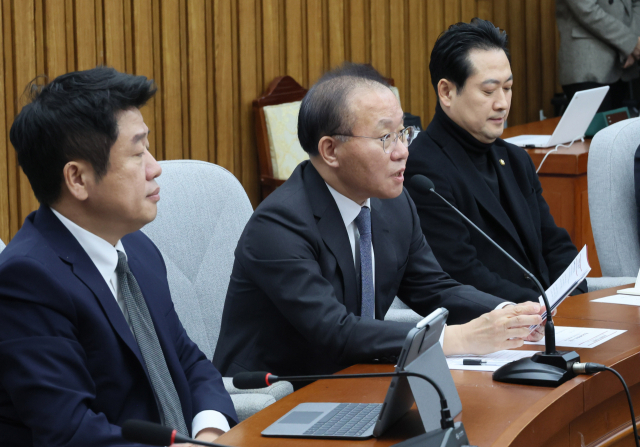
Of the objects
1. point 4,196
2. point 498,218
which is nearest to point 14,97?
point 4,196

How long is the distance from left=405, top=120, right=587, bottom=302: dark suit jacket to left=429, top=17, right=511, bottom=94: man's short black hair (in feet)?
0.54

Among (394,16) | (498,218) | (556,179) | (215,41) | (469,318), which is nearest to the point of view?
(469,318)

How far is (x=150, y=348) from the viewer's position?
1540mm

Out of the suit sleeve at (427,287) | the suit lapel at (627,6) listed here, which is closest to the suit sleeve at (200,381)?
the suit sleeve at (427,287)

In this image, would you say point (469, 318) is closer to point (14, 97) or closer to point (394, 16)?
point (14, 97)

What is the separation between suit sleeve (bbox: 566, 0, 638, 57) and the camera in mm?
5434

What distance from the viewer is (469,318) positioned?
2.08m

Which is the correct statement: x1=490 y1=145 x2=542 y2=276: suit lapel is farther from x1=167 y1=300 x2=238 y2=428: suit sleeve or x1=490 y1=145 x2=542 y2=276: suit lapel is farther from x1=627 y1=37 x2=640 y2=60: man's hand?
x1=627 y1=37 x2=640 y2=60: man's hand

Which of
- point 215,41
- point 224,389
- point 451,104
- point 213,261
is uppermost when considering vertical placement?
point 215,41

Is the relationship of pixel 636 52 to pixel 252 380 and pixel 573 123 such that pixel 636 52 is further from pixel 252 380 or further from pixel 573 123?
pixel 252 380

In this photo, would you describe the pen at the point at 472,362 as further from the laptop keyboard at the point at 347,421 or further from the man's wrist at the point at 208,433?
the man's wrist at the point at 208,433

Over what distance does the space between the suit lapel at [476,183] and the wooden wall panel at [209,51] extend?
181cm

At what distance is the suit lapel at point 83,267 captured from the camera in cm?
146

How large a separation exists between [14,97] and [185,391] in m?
2.28
